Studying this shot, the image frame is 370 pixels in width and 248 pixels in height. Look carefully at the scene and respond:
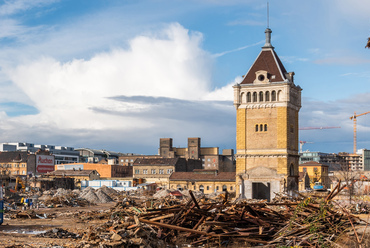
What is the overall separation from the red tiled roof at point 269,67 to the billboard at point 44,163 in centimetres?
8363

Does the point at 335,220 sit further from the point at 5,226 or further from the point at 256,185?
the point at 256,185

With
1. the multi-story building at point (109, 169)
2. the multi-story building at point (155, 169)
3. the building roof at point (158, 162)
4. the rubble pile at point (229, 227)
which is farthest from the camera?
the multi-story building at point (109, 169)

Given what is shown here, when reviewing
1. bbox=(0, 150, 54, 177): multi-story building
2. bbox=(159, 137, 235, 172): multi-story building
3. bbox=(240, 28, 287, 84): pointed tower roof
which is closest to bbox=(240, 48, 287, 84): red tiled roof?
bbox=(240, 28, 287, 84): pointed tower roof

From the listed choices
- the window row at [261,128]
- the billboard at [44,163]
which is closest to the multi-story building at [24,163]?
the billboard at [44,163]

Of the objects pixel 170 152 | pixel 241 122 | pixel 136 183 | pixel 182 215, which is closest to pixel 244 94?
pixel 241 122

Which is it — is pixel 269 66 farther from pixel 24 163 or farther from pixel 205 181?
pixel 24 163

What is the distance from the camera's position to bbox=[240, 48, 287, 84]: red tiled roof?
Answer: 63.7 metres

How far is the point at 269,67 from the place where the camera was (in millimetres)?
64438

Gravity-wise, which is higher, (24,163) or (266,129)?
(266,129)

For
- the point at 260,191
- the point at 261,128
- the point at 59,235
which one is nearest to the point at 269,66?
the point at 261,128

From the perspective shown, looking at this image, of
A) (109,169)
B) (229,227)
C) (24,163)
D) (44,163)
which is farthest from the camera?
(44,163)

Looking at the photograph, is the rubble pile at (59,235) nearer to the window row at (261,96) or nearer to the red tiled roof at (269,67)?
the window row at (261,96)

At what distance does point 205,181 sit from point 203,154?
56363 mm

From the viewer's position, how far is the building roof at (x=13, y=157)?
131m
